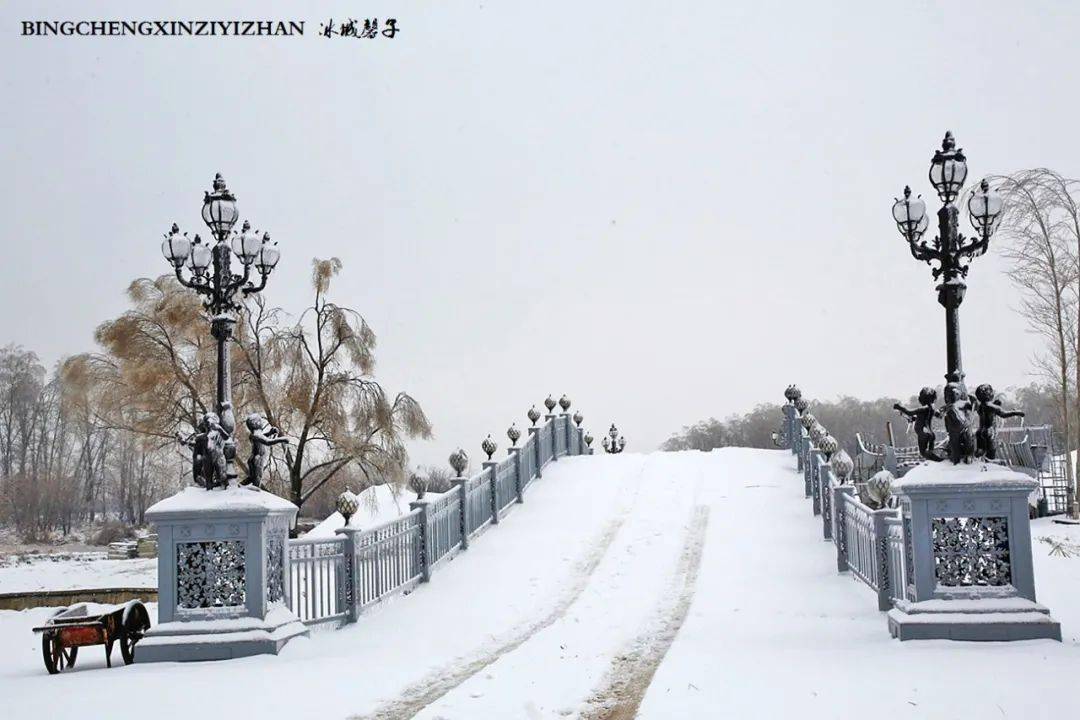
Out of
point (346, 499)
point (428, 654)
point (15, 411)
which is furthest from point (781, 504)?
point (15, 411)

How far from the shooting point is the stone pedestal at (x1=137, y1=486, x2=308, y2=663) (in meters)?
10.7

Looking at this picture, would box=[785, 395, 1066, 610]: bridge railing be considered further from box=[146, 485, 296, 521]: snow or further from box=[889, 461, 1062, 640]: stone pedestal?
box=[146, 485, 296, 521]: snow

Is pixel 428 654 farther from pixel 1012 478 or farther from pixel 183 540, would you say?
pixel 1012 478

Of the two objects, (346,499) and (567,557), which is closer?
(346,499)

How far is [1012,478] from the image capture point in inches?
380

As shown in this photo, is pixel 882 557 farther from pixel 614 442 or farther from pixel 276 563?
pixel 614 442

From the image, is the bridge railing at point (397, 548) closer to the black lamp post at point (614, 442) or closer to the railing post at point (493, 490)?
the railing post at point (493, 490)

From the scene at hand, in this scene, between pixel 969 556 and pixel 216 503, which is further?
pixel 216 503

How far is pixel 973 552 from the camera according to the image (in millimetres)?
9734

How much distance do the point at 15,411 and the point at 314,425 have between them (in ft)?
100

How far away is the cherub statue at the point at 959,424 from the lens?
9.91m

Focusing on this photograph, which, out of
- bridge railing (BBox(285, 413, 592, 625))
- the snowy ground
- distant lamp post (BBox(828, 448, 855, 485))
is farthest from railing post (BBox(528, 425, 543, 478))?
distant lamp post (BBox(828, 448, 855, 485))

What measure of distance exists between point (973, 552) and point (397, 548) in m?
7.62

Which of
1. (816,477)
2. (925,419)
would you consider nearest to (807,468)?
(816,477)
